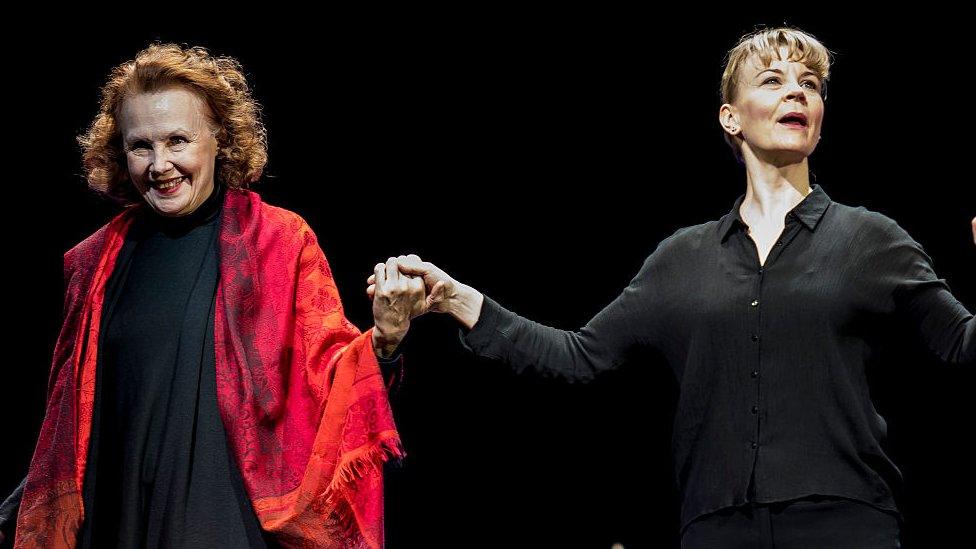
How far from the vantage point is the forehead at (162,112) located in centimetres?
262

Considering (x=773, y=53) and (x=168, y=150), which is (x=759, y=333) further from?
(x=168, y=150)

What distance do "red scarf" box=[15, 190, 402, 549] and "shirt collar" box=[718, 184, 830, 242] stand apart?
734 millimetres

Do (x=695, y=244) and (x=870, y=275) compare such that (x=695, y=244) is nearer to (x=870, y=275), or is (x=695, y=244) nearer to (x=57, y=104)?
(x=870, y=275)

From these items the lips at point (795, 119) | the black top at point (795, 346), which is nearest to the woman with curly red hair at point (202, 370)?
the black top at point (795, 346)

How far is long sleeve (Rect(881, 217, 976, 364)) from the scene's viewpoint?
2.23 meters

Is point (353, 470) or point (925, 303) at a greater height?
point (925, 303)

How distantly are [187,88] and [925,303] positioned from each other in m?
1.52

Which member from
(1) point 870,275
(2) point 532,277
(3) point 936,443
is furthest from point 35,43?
(3) point 936,443

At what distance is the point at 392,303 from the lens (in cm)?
245

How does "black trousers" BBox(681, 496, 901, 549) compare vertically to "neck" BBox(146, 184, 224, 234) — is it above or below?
below

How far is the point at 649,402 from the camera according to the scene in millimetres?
3754

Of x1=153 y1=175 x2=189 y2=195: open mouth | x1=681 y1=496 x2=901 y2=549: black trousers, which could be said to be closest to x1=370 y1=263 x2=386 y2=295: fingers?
x1=153 y1=175 x2=189 y2=195: open mouth

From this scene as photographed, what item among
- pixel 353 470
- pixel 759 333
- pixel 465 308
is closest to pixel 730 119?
pixel 759 333

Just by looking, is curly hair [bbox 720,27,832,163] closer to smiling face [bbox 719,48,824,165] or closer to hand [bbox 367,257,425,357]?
smiling face [bbox 719,48,824,165]
